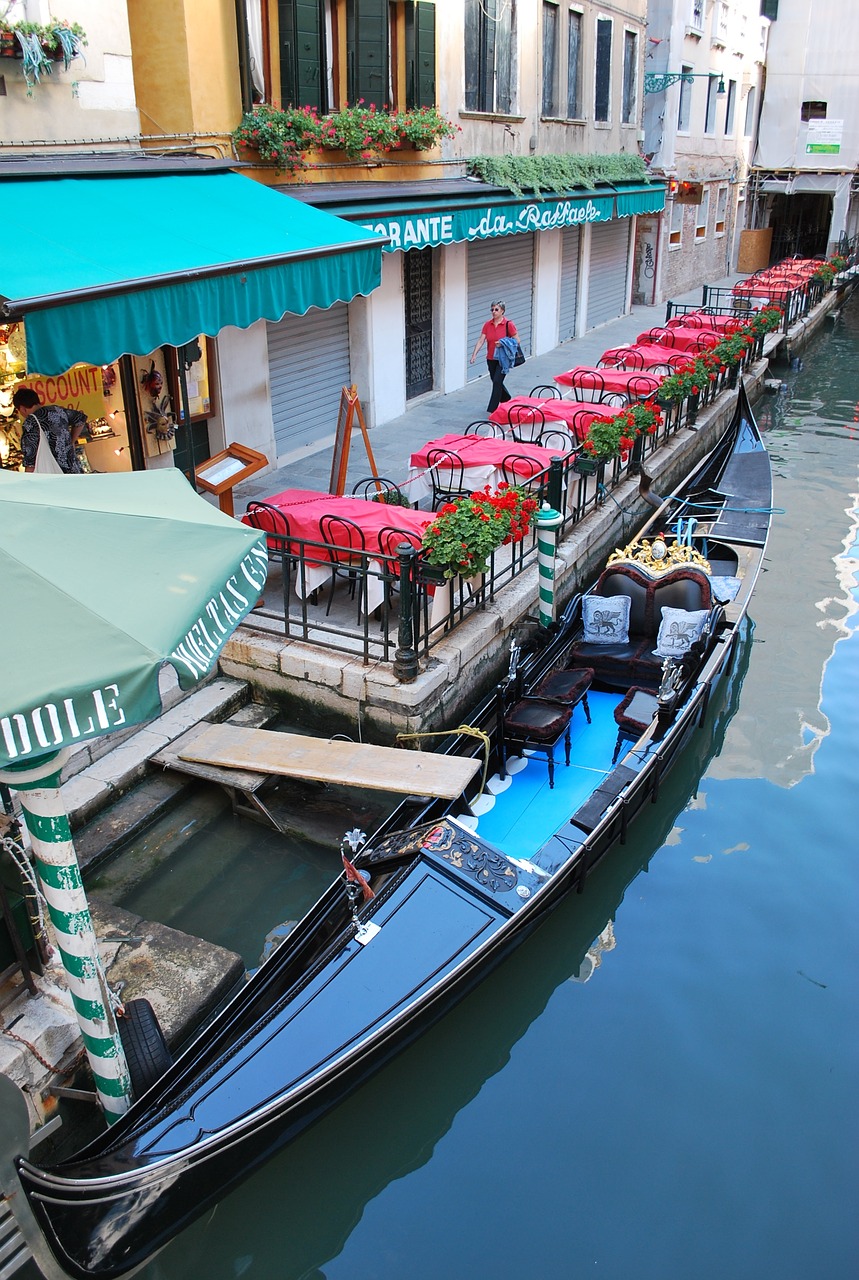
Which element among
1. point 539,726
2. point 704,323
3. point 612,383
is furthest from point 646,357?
point 539,726

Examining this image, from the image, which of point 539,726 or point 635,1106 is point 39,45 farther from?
point 635,1106

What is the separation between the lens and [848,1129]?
425cm

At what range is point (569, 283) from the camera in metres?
17.7

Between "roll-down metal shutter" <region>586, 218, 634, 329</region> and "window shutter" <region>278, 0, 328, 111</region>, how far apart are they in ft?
33.6

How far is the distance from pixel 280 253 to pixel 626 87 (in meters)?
14.5

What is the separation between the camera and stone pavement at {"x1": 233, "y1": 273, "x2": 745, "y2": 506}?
9.52 meters

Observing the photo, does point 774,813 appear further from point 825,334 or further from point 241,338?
point 825,334

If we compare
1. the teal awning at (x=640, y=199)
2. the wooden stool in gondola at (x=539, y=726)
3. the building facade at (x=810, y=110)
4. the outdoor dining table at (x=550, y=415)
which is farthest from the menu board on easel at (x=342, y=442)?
the building facade at (x=810, y=110)

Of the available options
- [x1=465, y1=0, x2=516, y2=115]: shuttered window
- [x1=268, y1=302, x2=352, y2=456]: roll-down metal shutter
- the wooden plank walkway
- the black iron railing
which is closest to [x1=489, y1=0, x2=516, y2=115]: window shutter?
[x1=465, y1=0, x2=516, y2=115]: shuttered window

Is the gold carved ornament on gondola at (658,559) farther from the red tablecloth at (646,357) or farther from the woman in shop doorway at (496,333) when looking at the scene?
the red tablecloth at (646,357)

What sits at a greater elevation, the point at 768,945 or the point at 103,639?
the point at 103,639

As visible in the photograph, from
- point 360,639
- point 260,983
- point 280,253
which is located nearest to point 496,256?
point 280,253

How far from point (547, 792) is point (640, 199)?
14966 mm

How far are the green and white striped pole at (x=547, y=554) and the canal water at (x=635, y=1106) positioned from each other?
1.67 m
